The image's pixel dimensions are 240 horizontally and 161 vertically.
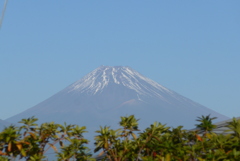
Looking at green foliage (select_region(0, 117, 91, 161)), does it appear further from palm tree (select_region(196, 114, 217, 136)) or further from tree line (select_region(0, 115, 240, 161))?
palm tree (select_region(196, 114, 217, 136))

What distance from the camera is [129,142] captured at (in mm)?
14867

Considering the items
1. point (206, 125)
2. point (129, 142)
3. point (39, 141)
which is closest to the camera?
point (206, 125)

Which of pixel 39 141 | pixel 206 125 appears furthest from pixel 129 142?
pixel 39 141

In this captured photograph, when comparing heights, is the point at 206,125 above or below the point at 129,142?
above

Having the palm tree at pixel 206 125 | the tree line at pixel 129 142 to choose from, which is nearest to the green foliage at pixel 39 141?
the tree line at pixel 129 142

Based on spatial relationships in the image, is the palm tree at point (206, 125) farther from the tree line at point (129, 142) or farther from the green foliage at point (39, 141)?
the green foliage at point (39, 141)

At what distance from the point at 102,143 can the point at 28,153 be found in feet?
7.16

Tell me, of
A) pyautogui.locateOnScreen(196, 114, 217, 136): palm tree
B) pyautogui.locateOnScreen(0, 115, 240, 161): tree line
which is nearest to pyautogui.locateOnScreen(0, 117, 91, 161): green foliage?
pyautogui.locateOnScreen(0, 115, 240, 161): tree line

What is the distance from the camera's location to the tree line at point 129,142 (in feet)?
42.9

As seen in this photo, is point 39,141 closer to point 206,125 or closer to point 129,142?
point 129,142

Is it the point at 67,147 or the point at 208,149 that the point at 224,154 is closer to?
the point at 208,149

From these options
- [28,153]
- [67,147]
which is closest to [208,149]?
[67,147]

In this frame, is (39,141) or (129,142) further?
(39,141)

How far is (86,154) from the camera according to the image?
1509 cm
